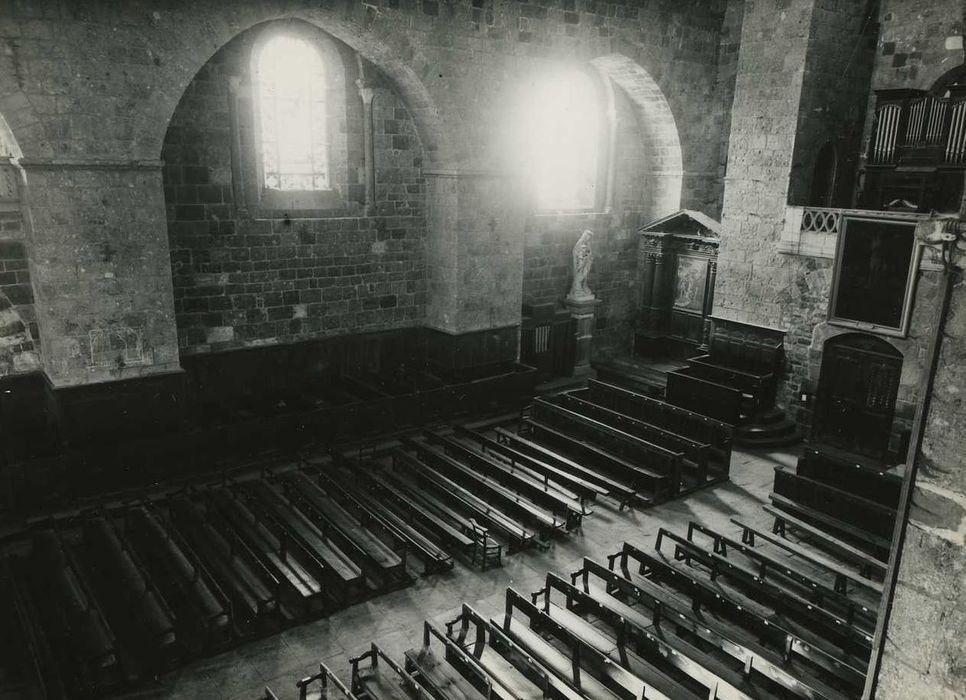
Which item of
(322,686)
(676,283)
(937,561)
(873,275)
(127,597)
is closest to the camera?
(937,561)

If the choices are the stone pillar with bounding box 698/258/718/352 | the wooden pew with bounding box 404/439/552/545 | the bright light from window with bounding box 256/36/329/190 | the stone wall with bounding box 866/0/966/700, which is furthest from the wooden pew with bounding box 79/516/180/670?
the stone pillar with bounding box 698/258/718/352

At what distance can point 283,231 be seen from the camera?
1172cm

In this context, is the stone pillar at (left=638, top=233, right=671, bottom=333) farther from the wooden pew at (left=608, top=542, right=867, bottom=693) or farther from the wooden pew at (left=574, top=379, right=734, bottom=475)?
the wooden pew at (left=608, top=542, right=867, bottom=693)

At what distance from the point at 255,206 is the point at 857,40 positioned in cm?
1076

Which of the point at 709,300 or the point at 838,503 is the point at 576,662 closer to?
the point at 838,503

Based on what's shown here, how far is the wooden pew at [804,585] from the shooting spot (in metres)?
6.61

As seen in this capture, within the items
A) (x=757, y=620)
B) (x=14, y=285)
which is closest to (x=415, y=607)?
(x=757, y=620)

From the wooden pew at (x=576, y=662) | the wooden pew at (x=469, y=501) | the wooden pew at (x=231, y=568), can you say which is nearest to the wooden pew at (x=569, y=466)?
the wooden pew at (x=469, y=501)

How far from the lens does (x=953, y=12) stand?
39.9 feet

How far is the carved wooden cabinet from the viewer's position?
15.1 metres

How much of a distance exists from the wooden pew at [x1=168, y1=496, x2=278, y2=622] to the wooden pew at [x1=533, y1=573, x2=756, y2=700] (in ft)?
8.63

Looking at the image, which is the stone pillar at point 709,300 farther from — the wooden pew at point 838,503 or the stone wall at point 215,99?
the wooden pew at point 838,503

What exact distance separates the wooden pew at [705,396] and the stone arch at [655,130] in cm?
506

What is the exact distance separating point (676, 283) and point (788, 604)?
33.4ft
